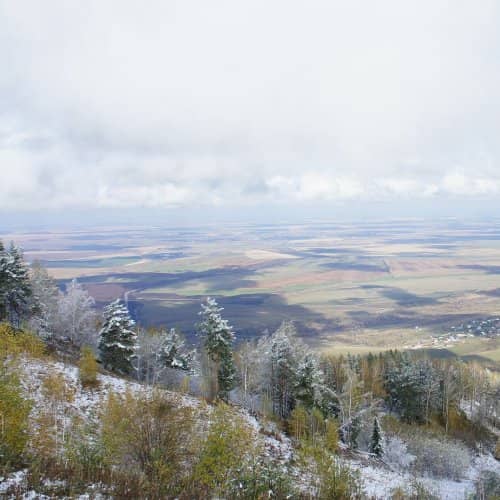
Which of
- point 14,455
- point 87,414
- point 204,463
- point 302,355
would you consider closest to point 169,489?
point 204,463

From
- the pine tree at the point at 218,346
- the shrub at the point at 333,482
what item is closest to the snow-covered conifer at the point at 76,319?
the pine tree at the point at 218,346

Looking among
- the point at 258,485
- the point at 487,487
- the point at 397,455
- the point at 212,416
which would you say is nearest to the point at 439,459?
the point at 397,455

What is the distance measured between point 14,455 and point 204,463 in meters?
9.88

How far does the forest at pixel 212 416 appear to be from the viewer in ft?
63.4

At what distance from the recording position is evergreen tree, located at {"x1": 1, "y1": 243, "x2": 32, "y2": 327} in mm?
50875

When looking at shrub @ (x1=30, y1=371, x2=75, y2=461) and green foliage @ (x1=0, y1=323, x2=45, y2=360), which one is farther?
green foliage @ (x1=0, y1=323, x2=45, y2=360)

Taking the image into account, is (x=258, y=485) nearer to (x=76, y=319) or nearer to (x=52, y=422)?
(x=52, y=422)

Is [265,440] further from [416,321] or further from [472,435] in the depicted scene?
[416,321]

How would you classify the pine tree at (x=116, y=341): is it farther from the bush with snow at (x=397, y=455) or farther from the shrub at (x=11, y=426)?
the bush with snow at (x=397, y=455)

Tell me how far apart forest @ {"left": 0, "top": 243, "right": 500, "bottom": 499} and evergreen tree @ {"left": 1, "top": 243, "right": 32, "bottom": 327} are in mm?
203

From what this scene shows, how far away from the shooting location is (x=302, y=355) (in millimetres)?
54906

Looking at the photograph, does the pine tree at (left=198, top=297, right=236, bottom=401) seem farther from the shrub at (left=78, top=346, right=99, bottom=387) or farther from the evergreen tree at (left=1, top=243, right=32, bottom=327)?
the evergreen tree at (left=1, top=243, right=32, bottom=327)

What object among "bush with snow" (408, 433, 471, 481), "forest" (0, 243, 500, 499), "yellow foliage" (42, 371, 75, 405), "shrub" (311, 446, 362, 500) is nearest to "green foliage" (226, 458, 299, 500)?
"forest" (0, 243, 500, 499)

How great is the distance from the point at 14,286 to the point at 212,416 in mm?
41450
